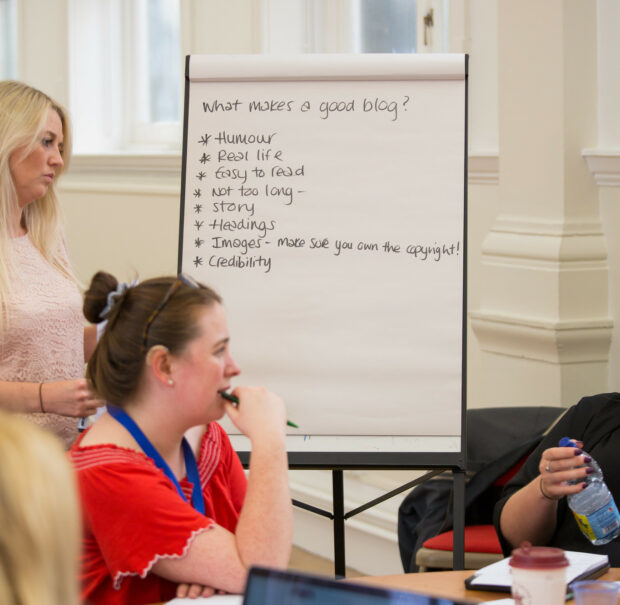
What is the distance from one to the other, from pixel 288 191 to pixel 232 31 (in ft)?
7.55

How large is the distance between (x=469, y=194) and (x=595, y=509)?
5.79 feet

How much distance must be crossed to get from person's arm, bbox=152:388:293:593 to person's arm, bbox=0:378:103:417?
22.3 inches

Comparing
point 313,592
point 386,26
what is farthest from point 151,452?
point 386,26

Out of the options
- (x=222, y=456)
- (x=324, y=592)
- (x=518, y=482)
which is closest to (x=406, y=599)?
(x=324, y=592)

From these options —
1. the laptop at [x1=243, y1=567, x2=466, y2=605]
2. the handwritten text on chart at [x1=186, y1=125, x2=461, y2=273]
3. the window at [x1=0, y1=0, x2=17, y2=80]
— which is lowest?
the laptop at [x1=243, y1=567, x2=466, y2=605]

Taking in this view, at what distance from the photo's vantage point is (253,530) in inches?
63.6

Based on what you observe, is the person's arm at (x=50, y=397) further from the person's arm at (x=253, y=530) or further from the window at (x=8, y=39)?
the window at (x=8, y=39)

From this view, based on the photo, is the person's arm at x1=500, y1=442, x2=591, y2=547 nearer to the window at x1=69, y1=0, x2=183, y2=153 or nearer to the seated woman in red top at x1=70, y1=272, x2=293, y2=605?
the seated woman in red top at x1=70, y1=272, x2=293, y2=605

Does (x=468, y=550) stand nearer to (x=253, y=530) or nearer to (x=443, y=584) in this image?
(x=443, y=584)

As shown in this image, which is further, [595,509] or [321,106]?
[321,106]

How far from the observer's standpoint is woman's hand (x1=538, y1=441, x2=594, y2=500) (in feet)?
Answer: 6.09

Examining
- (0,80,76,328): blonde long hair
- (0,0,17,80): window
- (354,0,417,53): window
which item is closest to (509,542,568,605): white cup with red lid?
(0,80,76,328): blonde long hair

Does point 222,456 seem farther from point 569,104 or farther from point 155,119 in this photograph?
point 155,119

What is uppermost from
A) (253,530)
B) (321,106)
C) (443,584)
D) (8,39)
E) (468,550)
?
(8,39)
